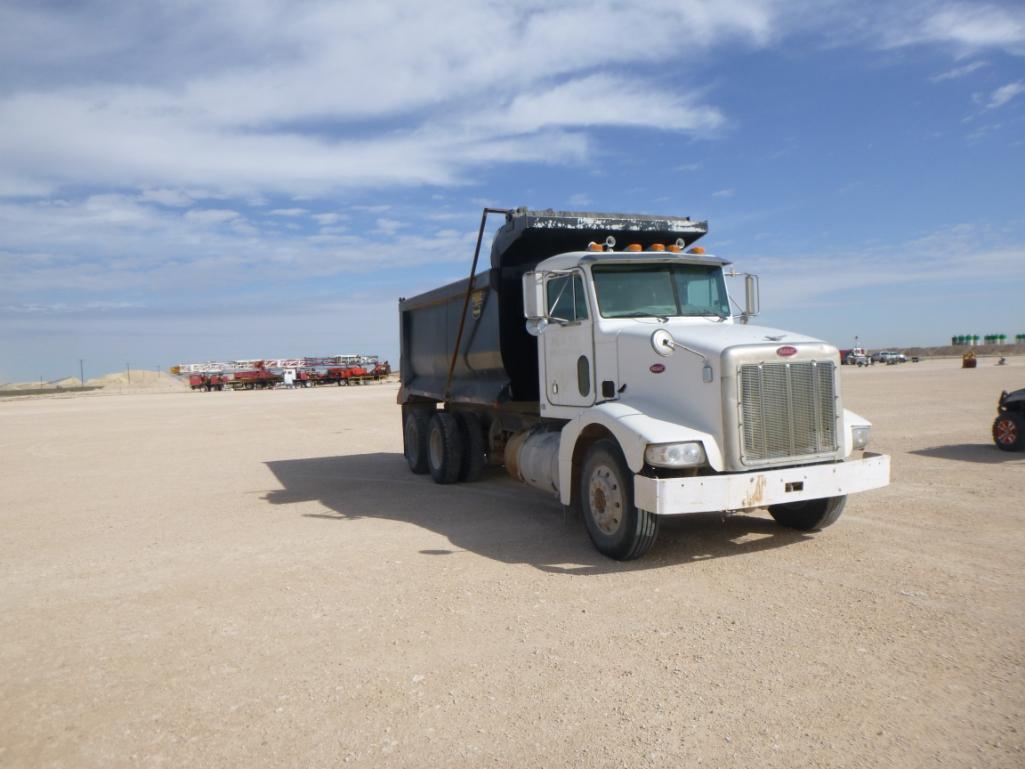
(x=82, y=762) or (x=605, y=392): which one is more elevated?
(x=605, y=392)

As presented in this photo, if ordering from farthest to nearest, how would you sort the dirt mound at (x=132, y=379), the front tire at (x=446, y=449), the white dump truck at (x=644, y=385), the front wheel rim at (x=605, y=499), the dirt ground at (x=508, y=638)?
the dirt mound at (x=132, y=379) → the front tire at (x=446, y=449) → the front wheel rim at (x=605, y=499) → the white dump truck at (x=644, y=385) → the dirt ground at (x=508, y=638)

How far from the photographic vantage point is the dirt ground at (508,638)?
3.71 m

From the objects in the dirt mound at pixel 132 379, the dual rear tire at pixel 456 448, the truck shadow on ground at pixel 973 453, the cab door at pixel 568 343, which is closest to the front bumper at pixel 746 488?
the cab door at pixel 568 343

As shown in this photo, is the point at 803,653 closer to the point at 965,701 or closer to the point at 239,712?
the point at 965,701

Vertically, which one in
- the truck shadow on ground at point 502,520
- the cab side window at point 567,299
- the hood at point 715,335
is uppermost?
the cab side window at point 567,299

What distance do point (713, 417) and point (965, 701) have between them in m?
2.82

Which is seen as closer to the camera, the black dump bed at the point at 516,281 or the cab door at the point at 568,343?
the cab door at the point at 568,343

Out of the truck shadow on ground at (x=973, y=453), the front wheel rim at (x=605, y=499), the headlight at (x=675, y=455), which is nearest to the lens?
the headlight at (x=675, y=455)

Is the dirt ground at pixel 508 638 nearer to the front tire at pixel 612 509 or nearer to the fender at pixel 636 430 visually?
the front tire at pixel 612 509

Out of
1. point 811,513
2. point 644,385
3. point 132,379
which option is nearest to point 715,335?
point 644,385

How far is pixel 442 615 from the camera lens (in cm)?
548

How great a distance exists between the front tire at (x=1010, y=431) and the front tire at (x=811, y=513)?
6552 mm

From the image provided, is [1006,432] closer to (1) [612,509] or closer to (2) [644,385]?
(2) [644,385]

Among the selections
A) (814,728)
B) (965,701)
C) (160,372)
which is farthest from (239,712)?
(160,372)
